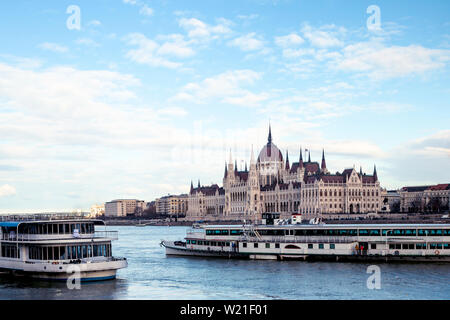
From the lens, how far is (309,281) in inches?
1777

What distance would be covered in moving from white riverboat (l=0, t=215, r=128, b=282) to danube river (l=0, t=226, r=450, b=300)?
0.90m

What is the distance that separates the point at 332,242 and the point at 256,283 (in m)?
15.3

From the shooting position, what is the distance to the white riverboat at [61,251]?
42.5 metres

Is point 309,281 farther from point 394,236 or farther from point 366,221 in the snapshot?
point 366,221

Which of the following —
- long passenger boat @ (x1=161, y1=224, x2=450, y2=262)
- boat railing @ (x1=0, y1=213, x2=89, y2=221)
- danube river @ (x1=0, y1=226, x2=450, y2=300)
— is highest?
boat railing @ (x1=0, y1=213, x2=89, y2=221)

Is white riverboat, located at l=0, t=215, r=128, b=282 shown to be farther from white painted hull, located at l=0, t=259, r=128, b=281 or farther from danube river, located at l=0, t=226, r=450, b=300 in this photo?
danube river, located at l=0, t=226, r=450, b=300

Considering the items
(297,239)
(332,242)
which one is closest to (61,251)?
(297,239)

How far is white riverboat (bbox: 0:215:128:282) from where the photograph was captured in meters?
42.5

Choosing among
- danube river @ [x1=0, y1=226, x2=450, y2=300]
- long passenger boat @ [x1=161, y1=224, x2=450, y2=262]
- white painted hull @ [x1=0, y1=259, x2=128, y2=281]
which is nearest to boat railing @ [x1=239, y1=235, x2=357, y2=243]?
long passenger boat @ [x1=161, y1=224, x2=450, y2=262]

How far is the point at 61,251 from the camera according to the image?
43.1 m

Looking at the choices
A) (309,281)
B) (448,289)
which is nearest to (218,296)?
(309,281)

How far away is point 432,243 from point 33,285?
33.4 m
